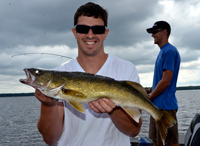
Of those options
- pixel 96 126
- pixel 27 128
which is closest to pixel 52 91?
pixel 96 126

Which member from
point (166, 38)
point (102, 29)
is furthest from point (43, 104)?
point (166, 38)

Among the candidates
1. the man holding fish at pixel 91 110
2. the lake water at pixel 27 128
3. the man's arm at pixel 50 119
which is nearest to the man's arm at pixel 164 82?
the man holding fish at pixel 91 110

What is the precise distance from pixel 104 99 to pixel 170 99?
316 centimetres

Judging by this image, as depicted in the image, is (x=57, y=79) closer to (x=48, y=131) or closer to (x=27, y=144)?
(x=48, y=131)

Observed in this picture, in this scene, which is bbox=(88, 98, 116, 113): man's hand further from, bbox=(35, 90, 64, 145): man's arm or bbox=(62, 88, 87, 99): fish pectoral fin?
bbox=(35, 90, 64, 145): man's arm

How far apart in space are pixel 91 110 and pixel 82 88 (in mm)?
797

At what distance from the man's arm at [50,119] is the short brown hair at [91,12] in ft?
6.17

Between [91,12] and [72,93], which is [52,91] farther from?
[91,12]

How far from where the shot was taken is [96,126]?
372 centimetres

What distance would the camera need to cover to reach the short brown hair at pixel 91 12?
13.2 ft

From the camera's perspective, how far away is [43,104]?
341 cm

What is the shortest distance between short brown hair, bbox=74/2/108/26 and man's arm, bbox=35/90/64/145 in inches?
74.0

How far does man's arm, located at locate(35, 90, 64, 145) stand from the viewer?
330cm

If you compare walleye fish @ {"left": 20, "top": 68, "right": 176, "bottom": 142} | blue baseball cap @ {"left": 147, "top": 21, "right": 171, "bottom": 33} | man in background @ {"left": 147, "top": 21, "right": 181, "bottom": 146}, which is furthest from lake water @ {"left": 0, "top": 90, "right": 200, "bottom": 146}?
walleye fish @ {"left": 20, "top": 68, "right": 176, "bottom": 142}
